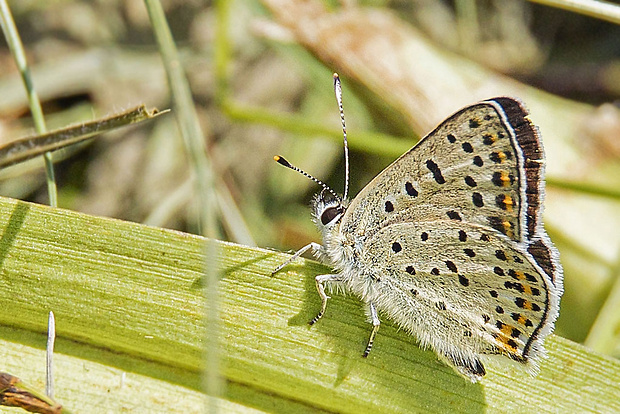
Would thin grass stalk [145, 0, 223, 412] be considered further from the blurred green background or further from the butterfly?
the blurred green background

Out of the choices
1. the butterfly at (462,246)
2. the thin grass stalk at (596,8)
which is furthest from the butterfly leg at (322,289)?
the thin grass stalk at (596,8)

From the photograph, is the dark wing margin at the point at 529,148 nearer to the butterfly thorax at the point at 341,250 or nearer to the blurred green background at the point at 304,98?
the butterfly thorax at the point at 341,250

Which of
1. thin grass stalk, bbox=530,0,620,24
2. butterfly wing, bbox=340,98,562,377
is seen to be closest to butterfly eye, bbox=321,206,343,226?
butterfly wing, bbox=340,98,562,377

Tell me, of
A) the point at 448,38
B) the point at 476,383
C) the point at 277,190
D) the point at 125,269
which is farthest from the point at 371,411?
the point at 448,38

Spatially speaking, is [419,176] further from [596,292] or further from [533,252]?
[596,292]

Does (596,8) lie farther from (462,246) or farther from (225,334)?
(225,334)

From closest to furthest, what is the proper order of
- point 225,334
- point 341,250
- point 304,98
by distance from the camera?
point 225,334 < point 341,250 < point 304,98

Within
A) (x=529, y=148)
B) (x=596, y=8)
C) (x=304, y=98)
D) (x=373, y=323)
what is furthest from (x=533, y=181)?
(x=304, y=98)

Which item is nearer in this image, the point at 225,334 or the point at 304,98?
the point at 225,334
